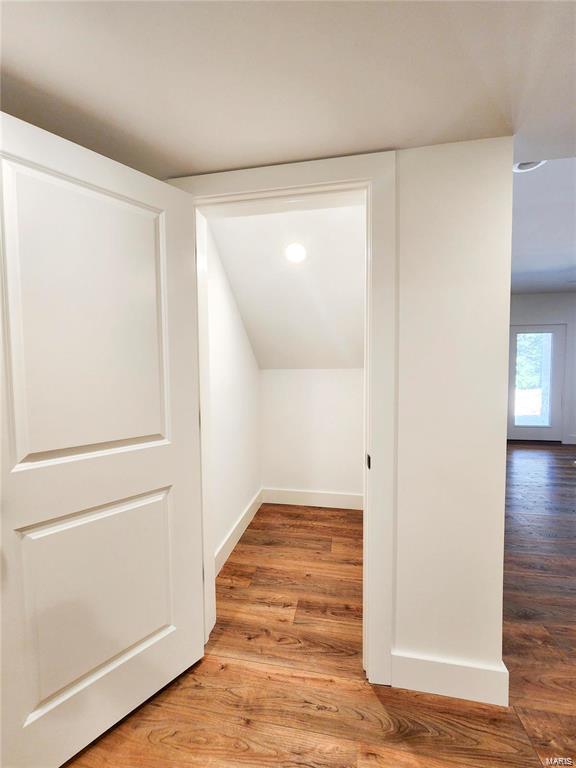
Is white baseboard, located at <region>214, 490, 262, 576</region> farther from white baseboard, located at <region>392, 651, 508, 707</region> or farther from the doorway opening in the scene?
white baseboard, located at <region>392, 651, 508, 707</region>

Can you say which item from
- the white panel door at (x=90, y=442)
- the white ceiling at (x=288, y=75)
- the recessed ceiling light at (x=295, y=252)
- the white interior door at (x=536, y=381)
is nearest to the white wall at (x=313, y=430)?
the recessed ceiling light at (x=295, y=252)

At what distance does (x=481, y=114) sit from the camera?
43.8 inches

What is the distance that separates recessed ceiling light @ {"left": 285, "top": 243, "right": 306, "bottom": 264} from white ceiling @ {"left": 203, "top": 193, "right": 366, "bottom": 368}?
0.03 meters

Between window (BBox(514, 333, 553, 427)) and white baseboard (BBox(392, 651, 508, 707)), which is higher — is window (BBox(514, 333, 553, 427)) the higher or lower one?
the higher one

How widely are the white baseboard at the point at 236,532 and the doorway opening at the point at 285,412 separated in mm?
13

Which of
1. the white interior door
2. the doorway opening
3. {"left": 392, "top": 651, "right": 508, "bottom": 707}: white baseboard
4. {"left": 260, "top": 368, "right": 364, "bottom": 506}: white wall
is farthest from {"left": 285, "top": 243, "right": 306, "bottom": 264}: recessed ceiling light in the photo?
the white interior door

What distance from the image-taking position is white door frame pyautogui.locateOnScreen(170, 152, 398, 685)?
4.30 ft

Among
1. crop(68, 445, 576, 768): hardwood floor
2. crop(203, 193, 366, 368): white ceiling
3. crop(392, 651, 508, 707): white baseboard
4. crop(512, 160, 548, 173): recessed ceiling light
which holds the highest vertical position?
crop(512, 160, 548, 173): recessed ceiling light

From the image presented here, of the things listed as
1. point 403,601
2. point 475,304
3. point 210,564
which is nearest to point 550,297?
point 475,304

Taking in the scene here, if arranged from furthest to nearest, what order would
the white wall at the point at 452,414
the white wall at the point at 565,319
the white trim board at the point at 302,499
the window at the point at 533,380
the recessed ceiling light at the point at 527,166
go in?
the window at the point at 533,380 → the white wall at the point at 565,319 → the white trim board at the point at 302,499 → the recessed ceiling light at the point at 527,166 → the white wall at the point at 452,414

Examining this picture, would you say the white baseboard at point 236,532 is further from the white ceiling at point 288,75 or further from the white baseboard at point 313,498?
the white ceiling at point 288,75

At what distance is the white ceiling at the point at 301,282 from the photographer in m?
2.15

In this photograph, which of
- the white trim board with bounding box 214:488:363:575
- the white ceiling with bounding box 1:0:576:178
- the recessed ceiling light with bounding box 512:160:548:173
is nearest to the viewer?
the white ceiling with bounding box 1:0:576:178

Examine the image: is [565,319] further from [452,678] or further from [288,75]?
[288,75]
